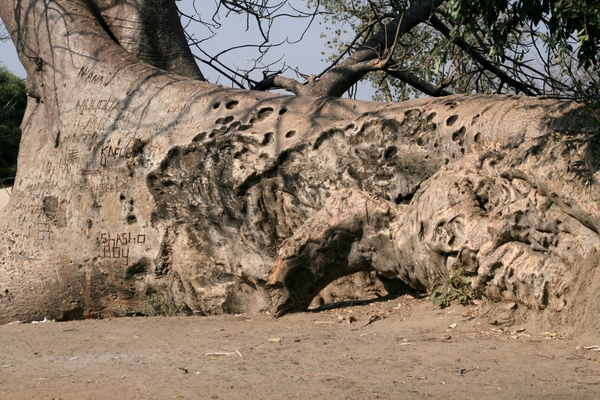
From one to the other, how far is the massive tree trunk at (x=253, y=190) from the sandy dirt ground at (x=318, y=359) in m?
0.30

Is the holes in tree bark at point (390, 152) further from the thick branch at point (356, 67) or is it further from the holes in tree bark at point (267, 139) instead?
the thick branch at point (356, 67)

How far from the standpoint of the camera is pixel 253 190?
5.73 m

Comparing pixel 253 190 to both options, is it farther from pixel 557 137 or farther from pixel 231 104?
pixel 557 137

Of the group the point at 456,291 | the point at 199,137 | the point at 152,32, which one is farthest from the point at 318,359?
the point at 152,32

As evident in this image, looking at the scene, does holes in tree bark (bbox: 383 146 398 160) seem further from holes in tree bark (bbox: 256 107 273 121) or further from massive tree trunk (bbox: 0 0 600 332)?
holes in tree bark (bbox: 256 107 273 121)

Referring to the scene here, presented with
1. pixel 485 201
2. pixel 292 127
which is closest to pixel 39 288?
pixel 292 127

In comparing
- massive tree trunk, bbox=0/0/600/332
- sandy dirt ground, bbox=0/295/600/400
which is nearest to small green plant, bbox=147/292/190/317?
massive tree trunk, bbox=0/0/600/332

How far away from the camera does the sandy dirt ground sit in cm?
334

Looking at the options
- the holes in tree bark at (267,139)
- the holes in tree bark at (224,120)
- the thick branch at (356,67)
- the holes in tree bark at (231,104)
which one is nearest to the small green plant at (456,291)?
the holes in tree bark at (267,139)

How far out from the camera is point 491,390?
3240 millimetres

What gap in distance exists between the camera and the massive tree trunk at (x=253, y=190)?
14.0 ft

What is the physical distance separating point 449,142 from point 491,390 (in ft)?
7.22

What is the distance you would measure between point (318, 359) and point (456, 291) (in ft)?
3.88

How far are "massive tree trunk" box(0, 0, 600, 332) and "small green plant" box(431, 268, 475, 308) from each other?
5 centimetres
